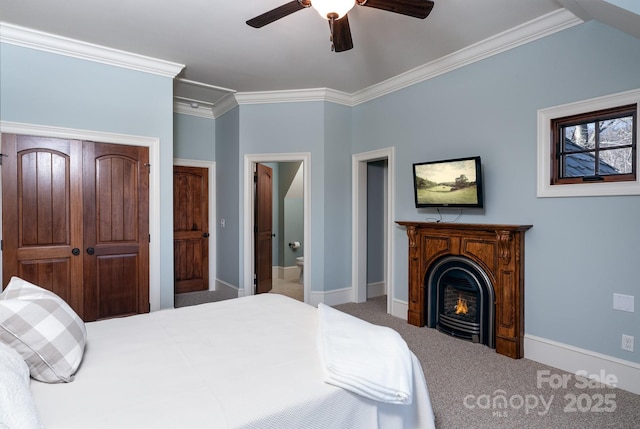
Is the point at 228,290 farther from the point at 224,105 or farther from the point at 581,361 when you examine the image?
the point at 581,361

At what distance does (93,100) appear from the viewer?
3.45m

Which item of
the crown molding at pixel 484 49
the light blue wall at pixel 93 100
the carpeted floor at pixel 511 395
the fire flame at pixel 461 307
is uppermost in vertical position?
the crown molding at pixel 484 49

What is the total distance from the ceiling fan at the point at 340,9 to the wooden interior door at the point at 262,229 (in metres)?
2.89

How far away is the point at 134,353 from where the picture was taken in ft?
5.33

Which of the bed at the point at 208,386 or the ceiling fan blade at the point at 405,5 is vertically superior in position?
the ceiling fan blade at the point at 405,5

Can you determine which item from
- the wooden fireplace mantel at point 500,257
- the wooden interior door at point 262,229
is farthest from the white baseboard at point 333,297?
the wooden fireplace mantel at point 500,257

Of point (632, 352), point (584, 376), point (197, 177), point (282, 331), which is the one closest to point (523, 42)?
point (632, 352)

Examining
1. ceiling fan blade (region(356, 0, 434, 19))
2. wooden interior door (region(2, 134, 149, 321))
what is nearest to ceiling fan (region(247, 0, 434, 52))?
ceiling fan blade (region(356, 0, 434, 19))

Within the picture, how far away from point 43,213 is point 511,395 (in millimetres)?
4081

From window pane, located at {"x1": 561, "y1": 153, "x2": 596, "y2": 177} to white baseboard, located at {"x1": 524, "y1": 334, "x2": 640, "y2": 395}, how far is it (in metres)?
1.36

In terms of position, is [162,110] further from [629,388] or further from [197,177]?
[629,388]

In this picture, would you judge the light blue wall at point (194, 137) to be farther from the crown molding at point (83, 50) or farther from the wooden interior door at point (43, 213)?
the wooden interior door at point (43, 213)

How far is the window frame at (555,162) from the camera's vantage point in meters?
2.51

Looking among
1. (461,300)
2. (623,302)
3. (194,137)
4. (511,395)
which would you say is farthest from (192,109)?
(623,302)
